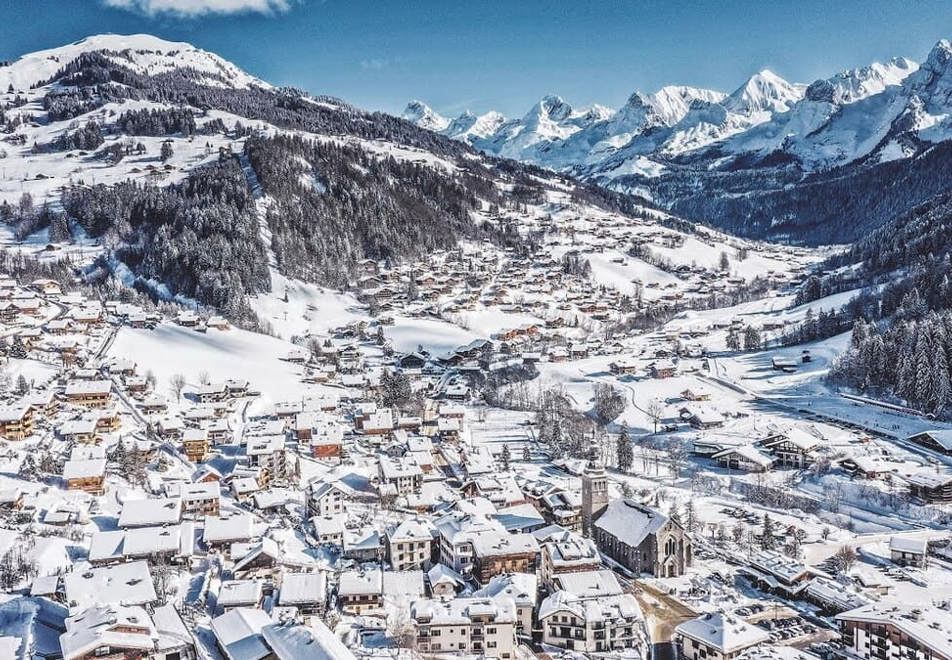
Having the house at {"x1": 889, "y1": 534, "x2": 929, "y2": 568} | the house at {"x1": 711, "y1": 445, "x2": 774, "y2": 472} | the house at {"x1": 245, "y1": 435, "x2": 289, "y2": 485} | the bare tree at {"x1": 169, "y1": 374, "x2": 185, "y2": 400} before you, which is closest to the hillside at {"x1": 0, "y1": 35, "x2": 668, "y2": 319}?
the bare tree at {"x1": 169, "y1": 374, "x2": 185, "y2": 400}

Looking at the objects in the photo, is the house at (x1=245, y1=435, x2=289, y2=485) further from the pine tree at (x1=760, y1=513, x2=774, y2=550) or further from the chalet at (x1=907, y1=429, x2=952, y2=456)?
the chalet at (x1=907, y1=429, x2=952, y2=456)

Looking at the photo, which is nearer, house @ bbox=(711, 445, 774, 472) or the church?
the church

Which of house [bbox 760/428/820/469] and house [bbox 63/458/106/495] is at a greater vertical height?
house [bbox 63/458/106/495]

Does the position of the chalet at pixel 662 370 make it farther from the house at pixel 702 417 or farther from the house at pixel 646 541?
the house at pixel 646 541

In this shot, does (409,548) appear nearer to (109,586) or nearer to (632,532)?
(632,532)

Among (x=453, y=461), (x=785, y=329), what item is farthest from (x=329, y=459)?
(x=785, y=329)

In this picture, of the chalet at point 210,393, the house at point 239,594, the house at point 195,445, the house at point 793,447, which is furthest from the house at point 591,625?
the chalet at point 210,393

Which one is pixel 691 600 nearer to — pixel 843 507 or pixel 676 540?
pixel 676 540
